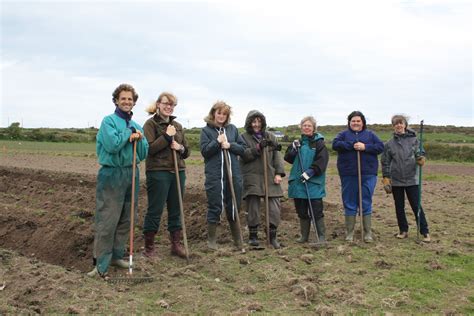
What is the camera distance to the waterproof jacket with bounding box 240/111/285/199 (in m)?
8.63

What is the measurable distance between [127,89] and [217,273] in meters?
2.71

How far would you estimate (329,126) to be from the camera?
271 ft

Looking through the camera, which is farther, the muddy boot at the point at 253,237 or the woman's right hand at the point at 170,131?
the muddy boot at the point at 253,237

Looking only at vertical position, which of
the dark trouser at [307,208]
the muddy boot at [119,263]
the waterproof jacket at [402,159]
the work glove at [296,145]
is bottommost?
the muddy boot at [119,263]

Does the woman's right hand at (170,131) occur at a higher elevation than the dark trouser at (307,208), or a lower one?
higher

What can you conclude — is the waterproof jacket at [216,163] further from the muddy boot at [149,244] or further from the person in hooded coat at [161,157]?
the muddy boot at [149,244]

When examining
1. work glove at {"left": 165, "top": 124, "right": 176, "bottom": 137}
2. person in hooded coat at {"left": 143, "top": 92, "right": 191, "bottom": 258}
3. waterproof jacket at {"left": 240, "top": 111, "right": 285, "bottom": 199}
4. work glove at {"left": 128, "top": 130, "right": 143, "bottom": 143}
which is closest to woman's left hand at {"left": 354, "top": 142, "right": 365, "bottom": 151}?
waterproof jacket at {"left": 240, "top": 111, "right": 285, "bottom": 199}

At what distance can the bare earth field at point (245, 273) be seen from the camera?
5863 mm

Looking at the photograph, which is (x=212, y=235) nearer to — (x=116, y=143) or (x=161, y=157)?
(x=161, y=157)

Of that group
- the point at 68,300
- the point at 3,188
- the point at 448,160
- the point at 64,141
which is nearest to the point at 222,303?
the point at 68,300

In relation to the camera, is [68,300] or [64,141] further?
[64,141]

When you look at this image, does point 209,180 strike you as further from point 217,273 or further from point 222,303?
point 222,303

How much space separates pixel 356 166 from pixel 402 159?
87cm

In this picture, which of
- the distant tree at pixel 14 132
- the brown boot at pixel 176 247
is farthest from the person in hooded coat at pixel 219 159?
the distant tree at pixel 14 132
